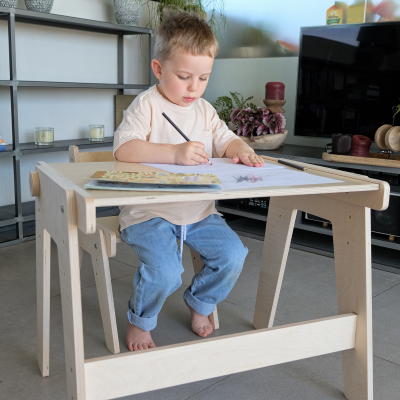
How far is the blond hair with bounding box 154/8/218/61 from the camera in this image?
4.13 feet

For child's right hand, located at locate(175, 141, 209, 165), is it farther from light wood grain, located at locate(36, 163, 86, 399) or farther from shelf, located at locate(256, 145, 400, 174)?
shelf, located at locate(256, 145, 400, 174)

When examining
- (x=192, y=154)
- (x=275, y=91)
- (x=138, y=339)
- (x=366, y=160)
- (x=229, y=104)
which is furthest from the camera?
(x=229, y=104)

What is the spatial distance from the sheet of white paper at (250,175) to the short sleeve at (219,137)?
0.20 metres

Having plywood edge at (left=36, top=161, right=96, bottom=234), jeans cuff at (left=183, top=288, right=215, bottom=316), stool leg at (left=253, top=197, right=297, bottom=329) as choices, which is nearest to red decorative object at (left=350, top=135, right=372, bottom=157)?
stool leg at (left=253, top=197, right=297, bottom=329)

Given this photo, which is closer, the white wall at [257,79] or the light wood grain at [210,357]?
the light wood grain at [210,357]

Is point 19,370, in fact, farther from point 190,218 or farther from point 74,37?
point 74,37

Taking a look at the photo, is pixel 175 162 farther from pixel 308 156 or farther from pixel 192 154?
pixel 308 156

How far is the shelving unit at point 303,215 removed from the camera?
2.11m

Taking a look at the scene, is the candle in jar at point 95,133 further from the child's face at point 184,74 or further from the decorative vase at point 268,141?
the child's face at point 184,74

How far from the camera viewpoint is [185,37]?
126 centimetres

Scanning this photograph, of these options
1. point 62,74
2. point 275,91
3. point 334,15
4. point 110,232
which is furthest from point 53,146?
point 334,15

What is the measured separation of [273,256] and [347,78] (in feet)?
4.50

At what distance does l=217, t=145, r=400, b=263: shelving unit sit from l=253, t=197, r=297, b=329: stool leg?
81cm

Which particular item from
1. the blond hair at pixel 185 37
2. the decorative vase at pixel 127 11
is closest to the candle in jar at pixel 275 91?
the decorative vase at pixel 127 11
